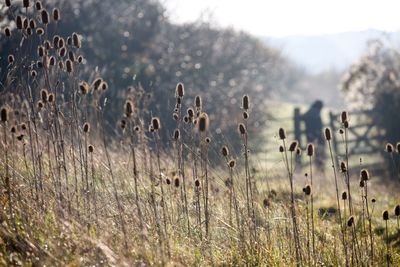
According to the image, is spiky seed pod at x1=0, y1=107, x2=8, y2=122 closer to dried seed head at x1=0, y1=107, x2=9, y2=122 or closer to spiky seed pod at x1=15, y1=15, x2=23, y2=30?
dried seed head at x1=0, y1=107, x2=9, y2=122

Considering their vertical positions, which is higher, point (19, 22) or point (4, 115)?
point (19, 22)

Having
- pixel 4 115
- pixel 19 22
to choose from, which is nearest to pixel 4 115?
pixel 4 115

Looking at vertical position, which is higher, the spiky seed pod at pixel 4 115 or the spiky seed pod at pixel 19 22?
the spiky seed pod at pixel 19 22

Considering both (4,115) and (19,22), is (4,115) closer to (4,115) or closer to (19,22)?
(4,115)

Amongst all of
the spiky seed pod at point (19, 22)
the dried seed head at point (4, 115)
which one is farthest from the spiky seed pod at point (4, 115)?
the spiky seed pod at point (19, 22)

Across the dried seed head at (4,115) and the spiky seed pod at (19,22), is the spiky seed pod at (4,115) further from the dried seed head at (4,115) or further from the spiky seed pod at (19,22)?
the spiky seed pod at (19,22)

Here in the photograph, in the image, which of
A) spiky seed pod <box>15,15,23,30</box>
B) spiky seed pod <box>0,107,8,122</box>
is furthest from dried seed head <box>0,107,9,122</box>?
spiky seed pod <box>15,15,23,30</box>

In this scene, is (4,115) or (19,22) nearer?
(4,115)

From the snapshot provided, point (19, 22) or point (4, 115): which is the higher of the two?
point (19, 22)

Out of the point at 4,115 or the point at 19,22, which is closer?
the point at 4,115

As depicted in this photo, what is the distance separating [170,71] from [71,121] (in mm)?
14013

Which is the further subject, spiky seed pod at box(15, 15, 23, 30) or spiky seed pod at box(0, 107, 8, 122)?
spiky seed pod at box(15, 15, 23, 30)

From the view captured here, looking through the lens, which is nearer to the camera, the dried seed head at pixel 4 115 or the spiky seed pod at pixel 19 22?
the dried seed head at pixel 4 115

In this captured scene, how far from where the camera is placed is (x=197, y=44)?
67.7ft
